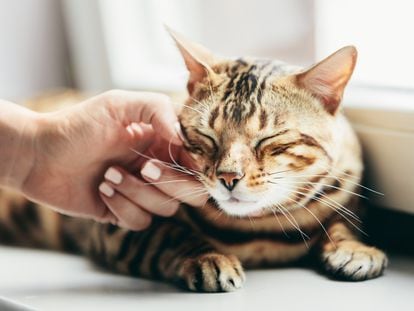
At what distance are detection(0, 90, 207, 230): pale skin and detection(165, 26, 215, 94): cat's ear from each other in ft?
0.17

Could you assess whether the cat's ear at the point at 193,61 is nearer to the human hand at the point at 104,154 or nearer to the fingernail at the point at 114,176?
the human hand at the point at 104,154

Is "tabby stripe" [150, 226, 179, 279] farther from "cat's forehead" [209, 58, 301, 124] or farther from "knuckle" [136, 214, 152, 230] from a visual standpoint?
"cat's forehead" [209, 58, 301, 124]

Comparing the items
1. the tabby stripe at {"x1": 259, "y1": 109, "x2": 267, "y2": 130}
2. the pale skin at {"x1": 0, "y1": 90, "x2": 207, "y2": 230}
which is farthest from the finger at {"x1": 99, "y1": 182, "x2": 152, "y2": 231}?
the tabby stripe at {"x1": 259, "y1": 109, "x2": 267, "y2": 130}

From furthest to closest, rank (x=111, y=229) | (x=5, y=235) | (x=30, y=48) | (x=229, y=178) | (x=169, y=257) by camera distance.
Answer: (x=30, y=48)
(x=5, y=235)
(x=111, y=229)
(x=169, y=257)
(x=229, y=178)

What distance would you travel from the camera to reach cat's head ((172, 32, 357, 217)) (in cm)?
89

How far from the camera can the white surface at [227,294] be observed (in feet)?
2.88

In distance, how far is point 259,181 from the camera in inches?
→ 34.9

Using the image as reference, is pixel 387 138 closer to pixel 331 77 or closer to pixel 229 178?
pixel 331 77

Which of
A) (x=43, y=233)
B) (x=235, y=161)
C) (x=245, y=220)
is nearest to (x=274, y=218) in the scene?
(x=245, y=220)

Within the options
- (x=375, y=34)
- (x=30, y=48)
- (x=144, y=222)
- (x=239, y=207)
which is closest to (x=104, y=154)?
(x=144, y=222)

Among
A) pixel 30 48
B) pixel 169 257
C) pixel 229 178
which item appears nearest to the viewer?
pixel 229 178

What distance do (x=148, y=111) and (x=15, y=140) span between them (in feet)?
0.69

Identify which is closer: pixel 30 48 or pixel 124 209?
pixel 124 209

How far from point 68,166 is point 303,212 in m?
0.36
